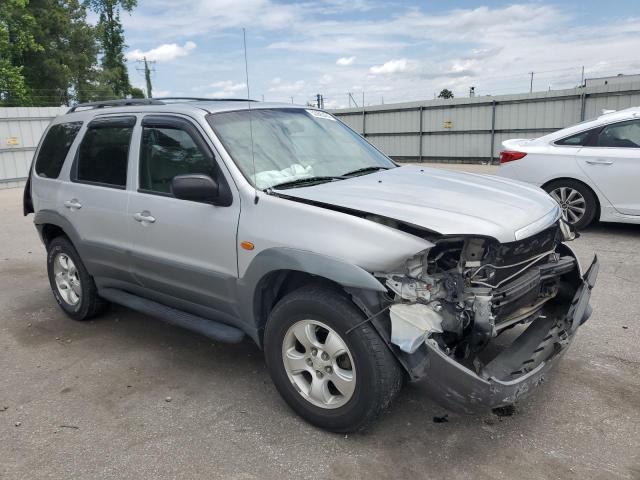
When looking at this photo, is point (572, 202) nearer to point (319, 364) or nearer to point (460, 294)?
point (460, 294)

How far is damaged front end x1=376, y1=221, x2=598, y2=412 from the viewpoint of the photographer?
2.61m

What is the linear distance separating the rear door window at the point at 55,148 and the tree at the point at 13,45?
3067 cm

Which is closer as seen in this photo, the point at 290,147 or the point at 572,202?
the point at 290,147

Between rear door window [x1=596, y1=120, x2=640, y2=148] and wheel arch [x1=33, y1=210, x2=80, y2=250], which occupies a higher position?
rear door window [x1=596, y1=120, x2=640, y2=148]

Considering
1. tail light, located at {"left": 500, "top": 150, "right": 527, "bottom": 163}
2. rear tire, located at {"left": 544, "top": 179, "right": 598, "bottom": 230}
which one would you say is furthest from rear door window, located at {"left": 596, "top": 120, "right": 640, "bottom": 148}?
tail light, located at {"left": 500, "top": 150, "right": 527, "bottom": 163}

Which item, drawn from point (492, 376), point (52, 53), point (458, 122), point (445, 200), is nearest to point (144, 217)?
point (445, 200)

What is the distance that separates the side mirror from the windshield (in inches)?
9.1

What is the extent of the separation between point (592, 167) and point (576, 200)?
0.49 meters

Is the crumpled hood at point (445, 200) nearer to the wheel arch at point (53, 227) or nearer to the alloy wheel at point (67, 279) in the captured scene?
the wheel arch at point (53, 227)

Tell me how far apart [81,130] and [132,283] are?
1.49 meters

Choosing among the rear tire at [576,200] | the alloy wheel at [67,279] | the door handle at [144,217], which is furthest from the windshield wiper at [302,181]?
the rear tire at [576,200]

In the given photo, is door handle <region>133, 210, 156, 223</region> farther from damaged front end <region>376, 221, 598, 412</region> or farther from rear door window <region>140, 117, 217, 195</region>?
damaged front end <region>376, 221, 598, 412</region>

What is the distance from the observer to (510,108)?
1828 centimetres

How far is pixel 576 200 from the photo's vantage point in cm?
752
